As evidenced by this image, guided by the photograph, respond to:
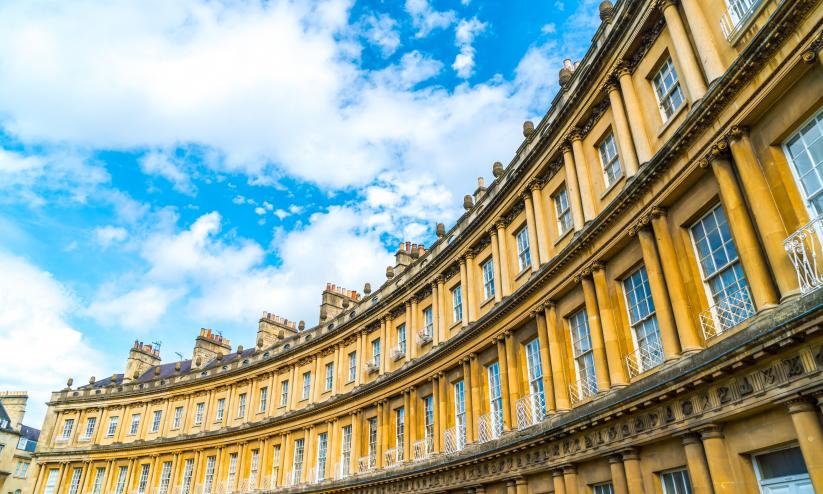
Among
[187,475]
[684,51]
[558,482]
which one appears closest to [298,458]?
[187,475]

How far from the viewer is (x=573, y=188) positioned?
48.7 ft

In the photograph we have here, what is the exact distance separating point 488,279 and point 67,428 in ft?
126

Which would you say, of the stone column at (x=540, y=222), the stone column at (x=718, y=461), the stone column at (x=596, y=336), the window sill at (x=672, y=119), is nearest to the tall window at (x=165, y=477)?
the stone column at (x=540, y=222)

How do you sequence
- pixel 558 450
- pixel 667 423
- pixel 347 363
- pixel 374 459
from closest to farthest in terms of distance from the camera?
pixel 667 423, pixel 558 450, pixel 374 459, pixel 347 363

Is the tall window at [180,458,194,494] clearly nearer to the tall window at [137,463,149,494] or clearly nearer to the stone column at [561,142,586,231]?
the tall window at [137,463,149,494]

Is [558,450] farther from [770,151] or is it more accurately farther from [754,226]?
[770,151]

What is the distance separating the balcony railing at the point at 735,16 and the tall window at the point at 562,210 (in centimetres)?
582

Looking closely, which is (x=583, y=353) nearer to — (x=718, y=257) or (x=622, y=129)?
(x=718, y=257)

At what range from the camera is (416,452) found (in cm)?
2103

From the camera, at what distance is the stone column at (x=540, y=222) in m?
15.8

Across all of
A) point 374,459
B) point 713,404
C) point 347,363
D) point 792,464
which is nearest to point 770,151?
point 713,404

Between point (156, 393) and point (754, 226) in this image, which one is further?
point (156, 393)

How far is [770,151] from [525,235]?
8.84m

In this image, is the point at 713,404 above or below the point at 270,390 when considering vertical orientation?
below
